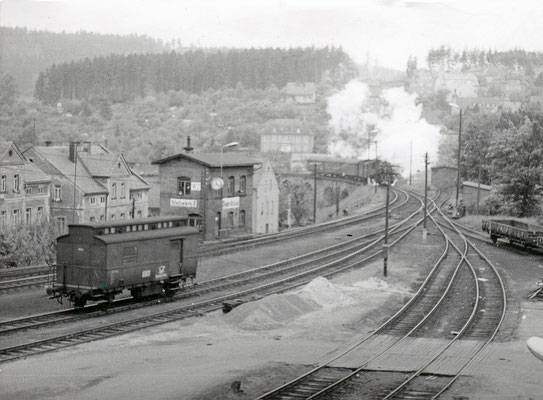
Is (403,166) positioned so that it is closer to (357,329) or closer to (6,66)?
(6,66)

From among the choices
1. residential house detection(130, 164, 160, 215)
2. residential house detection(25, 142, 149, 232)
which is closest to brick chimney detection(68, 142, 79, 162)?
residential house detection(25, 142, 149, 232)

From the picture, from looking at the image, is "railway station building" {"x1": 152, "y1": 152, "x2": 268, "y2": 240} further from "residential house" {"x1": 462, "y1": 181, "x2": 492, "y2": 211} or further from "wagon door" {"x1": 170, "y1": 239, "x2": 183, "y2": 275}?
"residential house" {"x1": 462, "y1": 181, "x2": 492, "y2": 211}

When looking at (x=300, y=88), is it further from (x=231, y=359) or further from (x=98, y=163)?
(x=231, y=359)

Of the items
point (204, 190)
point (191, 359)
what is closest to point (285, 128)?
point (204, 190)

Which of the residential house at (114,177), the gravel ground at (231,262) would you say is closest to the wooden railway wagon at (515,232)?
the gravel ground at (231,262)

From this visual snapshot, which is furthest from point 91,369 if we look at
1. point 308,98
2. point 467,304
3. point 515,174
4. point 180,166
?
point 308,98

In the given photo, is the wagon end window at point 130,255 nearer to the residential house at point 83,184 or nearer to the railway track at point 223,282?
the railway track at point 223,282

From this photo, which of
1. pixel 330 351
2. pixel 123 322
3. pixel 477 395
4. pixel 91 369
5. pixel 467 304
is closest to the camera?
pixel 477 395
